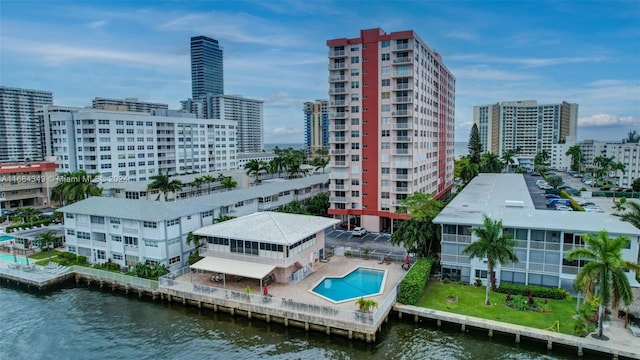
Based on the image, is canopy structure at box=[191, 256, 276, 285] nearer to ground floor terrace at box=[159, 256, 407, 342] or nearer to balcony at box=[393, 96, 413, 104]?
ground floor terrace at box=[159, 256, 407, 342]

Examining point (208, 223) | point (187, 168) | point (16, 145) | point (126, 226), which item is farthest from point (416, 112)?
point (16, 145)

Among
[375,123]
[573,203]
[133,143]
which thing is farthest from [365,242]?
[133,143]

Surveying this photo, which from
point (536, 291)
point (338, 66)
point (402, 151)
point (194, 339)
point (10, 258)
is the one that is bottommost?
point (194, 339)

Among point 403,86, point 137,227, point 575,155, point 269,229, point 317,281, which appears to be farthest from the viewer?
point 575,155

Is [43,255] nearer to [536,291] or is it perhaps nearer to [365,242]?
[365,242]

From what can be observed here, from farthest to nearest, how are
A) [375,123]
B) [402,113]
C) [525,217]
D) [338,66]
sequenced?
1. [338,66]
2. [375,123]
3. [402,113]
4. [525,217]

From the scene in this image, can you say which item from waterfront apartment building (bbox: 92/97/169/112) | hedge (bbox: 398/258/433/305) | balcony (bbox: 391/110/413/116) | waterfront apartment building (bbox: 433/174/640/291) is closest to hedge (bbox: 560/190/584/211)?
waterfront apartment building (bbox: 433/174/640/291)

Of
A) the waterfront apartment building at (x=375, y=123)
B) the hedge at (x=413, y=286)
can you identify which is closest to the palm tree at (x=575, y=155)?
the waterfront apartment building at (x=375, y=123)

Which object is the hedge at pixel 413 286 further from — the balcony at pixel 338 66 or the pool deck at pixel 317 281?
the balcony at pixel 338 66
